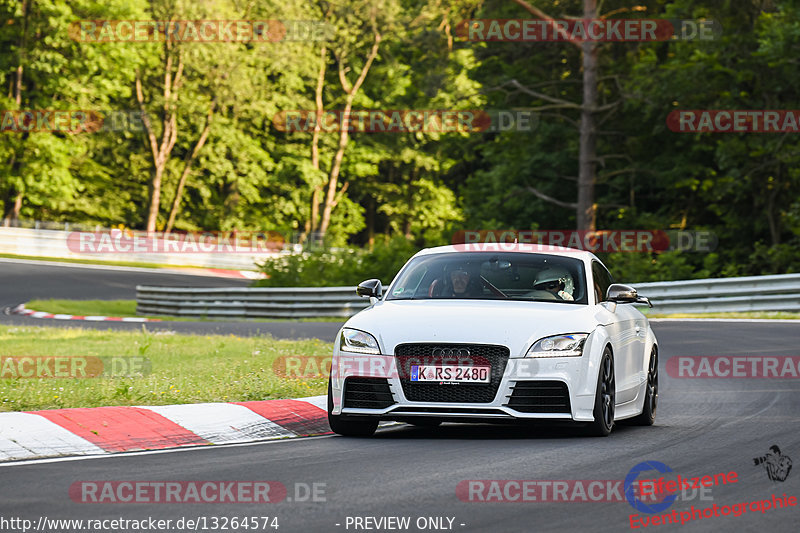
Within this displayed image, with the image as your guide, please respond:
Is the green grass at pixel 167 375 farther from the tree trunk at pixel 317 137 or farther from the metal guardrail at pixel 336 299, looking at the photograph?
the tree trunk at pixel 317 137

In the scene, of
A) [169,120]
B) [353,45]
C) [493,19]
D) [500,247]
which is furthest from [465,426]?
[353,45]

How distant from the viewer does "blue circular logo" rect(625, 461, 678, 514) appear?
6.49m

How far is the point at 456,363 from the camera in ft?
29.6

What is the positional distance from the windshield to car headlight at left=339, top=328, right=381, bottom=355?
0.98 m

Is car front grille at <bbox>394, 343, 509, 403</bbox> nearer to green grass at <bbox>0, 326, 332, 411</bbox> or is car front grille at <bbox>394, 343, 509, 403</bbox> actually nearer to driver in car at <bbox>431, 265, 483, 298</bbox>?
driver in car at <bbox>431, 265, 483, 298</bbox>

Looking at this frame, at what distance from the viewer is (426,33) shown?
43875 millimetres

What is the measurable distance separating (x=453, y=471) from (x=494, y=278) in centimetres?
310

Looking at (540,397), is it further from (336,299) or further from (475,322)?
(336,299)

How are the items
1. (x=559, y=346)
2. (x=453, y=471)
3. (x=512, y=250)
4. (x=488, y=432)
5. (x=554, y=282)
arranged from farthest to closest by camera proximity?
(x=512, y=250)
(x=554, y=282)
(x=488, y=432)
(x=559, y=346)
(x=453, y=471)

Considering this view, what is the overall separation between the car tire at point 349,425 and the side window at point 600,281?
7.36 feet

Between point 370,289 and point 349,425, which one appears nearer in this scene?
point 349,425

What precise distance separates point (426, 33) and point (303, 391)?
109 ft

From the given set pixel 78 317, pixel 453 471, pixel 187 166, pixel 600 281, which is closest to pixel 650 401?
pixel 600 281
